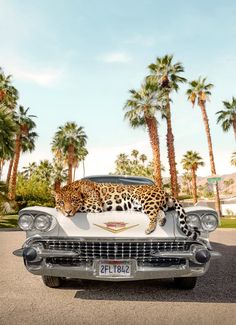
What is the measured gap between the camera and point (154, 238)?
13.3 feet

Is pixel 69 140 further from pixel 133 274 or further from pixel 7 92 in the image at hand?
pixel 133 274

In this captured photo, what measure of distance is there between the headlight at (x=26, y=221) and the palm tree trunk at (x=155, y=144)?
25.6 m

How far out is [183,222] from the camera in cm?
423

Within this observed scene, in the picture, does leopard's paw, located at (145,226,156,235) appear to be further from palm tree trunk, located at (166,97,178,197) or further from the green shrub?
the green shrub

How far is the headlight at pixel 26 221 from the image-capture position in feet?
14.3

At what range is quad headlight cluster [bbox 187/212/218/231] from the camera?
180 inches

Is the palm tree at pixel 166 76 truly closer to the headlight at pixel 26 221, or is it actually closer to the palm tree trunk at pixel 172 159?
the palm tree trunk at pixel 172 159

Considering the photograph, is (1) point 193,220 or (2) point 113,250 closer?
(2) point 113,250

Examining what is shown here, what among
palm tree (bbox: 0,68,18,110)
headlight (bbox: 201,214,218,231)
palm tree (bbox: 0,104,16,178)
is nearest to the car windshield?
headlight (bbox: 201,214,218,231)

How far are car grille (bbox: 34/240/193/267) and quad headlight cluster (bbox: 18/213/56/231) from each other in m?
0.23

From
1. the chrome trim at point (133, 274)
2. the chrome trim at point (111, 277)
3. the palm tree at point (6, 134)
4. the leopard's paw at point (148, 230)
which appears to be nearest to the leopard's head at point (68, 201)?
the chrome trim at point (111, 277)

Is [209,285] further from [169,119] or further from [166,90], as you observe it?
[166,90]

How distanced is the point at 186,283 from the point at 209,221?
946 millimetres

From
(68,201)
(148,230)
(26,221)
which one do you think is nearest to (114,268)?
(148,230)
